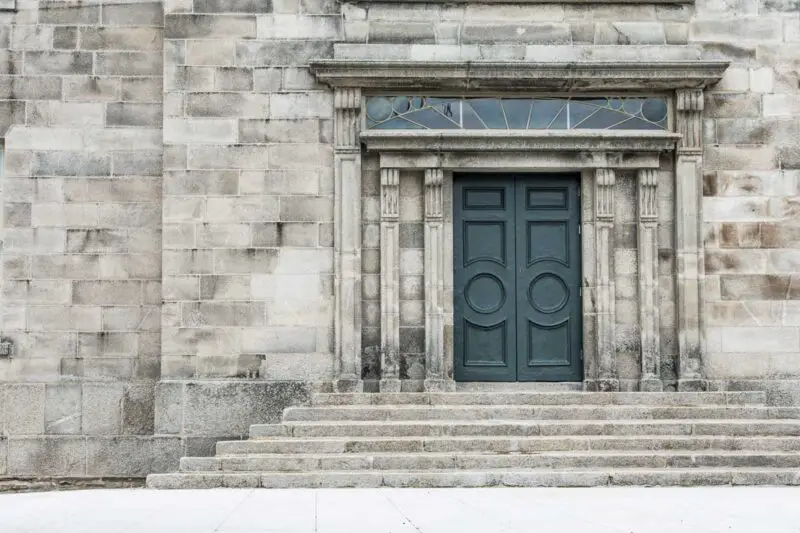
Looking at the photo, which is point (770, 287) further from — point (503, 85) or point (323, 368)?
point (323, 368)

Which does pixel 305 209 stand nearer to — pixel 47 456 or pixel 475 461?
pixel 475 461

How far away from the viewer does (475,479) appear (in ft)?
30.4

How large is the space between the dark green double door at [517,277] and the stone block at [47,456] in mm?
4492

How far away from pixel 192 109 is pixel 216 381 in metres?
3.13

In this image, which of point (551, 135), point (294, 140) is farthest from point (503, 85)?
point (294, 140)

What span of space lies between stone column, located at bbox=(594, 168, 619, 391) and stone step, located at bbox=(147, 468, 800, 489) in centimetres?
214

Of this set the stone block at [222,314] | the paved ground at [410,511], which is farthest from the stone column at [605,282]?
the stone block at [222,314]

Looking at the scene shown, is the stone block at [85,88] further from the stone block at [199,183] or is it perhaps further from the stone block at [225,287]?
the stone block at [225,287]

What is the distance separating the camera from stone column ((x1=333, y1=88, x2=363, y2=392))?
1124cm

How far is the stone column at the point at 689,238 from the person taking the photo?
1131 centimetres

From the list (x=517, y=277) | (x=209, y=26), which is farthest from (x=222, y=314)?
(x=517, y=277)

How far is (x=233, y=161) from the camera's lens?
451 inches

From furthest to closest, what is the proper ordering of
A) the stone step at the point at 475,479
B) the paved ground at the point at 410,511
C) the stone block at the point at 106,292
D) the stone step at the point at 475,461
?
the stone block at the point at 106,292, the stone step at the point at 475,461, the stone step at the point at 475,479, the paved ground at the point at 410,511

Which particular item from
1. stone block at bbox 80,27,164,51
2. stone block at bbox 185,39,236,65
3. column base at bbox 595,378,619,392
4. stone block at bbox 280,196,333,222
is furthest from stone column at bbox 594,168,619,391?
stone block at bbox 80,27,164,51
